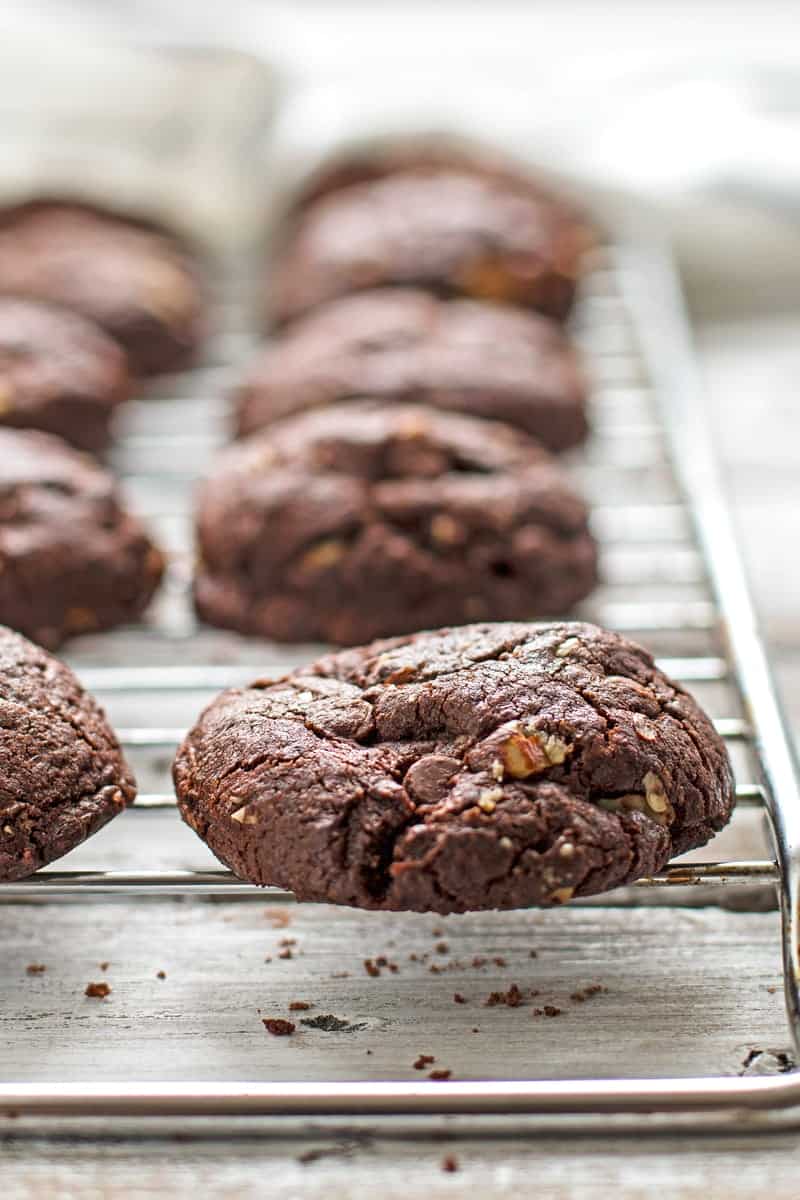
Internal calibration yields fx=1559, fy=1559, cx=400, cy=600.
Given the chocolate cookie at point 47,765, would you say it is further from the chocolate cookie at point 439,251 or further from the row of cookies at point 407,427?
the chocolate cookie at point 439,251

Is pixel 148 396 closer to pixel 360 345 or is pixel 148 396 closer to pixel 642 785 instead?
pixel 360 345

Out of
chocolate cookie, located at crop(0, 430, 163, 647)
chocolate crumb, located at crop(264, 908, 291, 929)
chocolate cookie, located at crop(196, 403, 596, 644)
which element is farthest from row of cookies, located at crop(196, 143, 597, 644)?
chocolate crumb, located at crop(264, 908, 291, 929)

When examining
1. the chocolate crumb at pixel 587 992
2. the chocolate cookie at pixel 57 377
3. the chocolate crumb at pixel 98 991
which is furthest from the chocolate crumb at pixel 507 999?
the chocolate cookie at pixel 57 377

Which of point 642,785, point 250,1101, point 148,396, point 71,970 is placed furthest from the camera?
point 148,396

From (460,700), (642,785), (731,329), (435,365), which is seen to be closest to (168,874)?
(460,700)

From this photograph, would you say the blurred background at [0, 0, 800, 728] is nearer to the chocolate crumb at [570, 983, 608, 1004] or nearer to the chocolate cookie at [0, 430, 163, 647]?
the chocolate cookie at [0, 430, 163, 647]

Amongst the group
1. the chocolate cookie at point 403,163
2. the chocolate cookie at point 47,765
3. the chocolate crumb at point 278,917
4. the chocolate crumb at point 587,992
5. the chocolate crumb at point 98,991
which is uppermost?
the chocolate cookie at point 403,163
